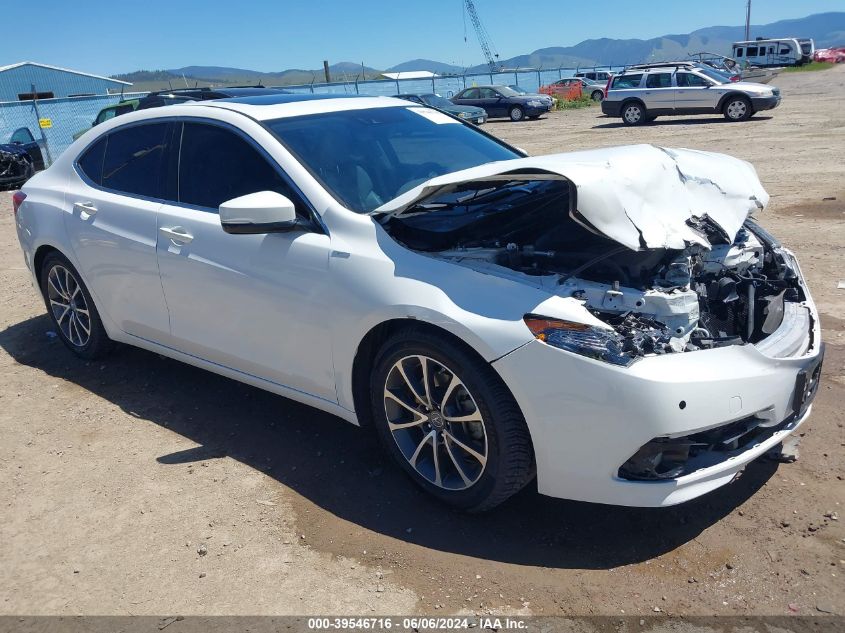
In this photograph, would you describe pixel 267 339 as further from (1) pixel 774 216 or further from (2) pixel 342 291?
(1) pixel 774 216

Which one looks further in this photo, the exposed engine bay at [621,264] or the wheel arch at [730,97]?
the wheel arch at [730,97]

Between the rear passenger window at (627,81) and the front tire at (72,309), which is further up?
the rear passenger window at (627,81)

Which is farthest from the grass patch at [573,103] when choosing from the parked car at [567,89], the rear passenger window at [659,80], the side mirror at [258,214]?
the side mirror at [258,214]

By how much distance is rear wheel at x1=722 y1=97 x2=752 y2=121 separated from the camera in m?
21.2

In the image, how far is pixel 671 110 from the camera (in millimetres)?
22906

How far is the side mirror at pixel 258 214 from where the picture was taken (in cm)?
342

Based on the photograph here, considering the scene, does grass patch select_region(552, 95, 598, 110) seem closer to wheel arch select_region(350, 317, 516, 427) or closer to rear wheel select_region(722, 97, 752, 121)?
rear wheel select_region(722, 97, 752, 121)

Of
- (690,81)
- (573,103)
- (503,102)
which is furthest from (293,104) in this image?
(573,103)

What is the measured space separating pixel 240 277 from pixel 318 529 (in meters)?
1.34

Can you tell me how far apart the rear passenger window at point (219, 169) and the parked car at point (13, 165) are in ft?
47.5

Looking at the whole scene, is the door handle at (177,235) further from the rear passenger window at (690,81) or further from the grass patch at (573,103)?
the grass patch at (573,103)

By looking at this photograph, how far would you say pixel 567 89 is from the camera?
3878 centimetres

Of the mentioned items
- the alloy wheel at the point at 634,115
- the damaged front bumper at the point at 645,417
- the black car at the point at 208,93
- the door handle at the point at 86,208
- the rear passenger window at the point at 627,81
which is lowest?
the alloy wheel at the point at 634,115

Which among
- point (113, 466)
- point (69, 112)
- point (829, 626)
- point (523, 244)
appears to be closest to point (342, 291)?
point (523, 244)
